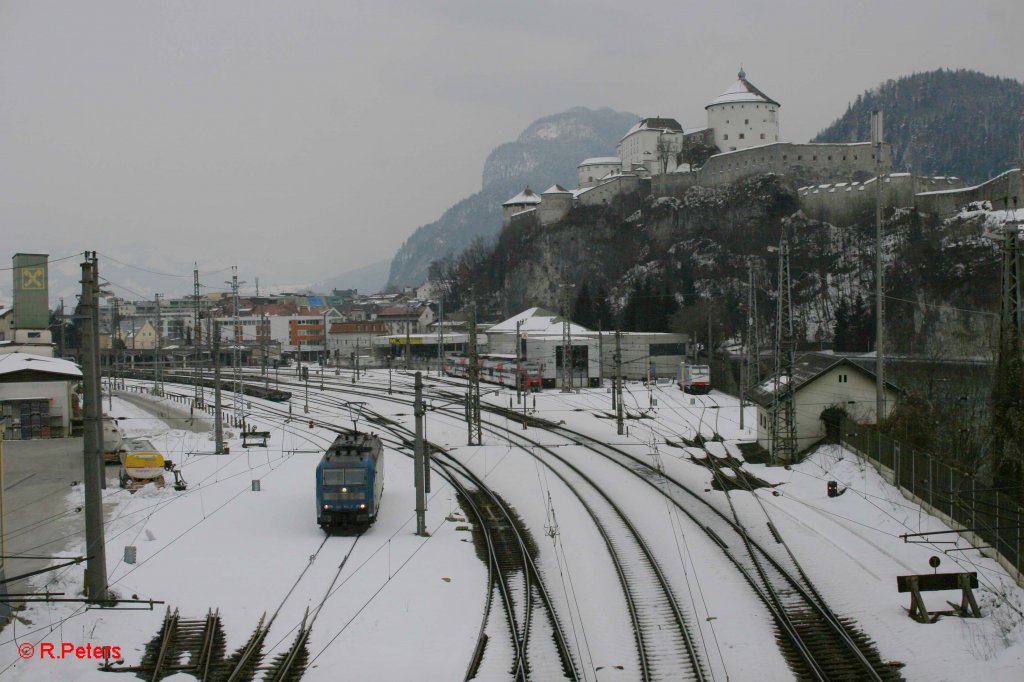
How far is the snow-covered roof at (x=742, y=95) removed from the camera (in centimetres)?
10662

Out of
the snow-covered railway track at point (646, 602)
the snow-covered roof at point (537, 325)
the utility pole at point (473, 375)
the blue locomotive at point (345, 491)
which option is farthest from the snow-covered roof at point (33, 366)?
the snow-covered roof at point (537, 325)

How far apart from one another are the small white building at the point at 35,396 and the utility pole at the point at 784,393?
2770cm

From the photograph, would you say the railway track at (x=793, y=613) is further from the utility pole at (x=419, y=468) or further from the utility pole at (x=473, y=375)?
the utility pole at (x=473, y=375)

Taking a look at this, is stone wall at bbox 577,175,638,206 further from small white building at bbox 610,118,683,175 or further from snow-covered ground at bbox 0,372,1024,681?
snow-covered ground at bbox 0,372,1024,681

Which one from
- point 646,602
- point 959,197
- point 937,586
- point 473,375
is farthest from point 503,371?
point 959,197

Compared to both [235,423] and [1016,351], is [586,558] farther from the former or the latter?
[235,423]

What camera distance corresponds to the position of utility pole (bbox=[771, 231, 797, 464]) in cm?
2731

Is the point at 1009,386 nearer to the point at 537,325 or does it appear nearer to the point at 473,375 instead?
the point at 473,375

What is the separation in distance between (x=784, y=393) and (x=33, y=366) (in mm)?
30192

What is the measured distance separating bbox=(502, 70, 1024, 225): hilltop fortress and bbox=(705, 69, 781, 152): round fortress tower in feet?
0.42

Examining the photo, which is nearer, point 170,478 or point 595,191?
point 170,478

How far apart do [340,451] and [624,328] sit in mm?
60488

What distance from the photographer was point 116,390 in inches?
2608

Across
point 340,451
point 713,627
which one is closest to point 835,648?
point 713,627
